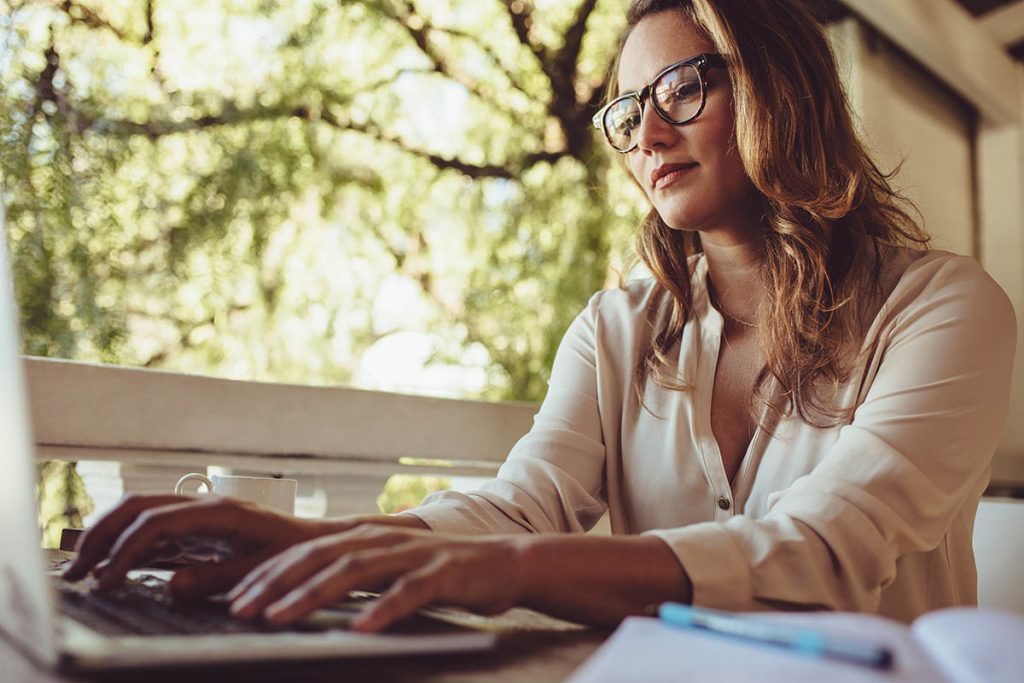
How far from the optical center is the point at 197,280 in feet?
8.57

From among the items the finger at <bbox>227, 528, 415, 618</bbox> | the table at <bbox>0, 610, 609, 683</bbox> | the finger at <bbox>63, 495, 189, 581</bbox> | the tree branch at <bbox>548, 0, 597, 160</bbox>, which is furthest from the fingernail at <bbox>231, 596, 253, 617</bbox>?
the tree branch at <bbox>548, 0, 597, 160</bbox>

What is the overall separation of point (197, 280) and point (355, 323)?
0.60 metres

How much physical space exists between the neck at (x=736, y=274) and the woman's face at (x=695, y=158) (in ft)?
0.25

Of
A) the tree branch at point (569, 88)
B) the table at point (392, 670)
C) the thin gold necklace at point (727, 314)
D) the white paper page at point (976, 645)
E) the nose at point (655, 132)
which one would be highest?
the tree branch at point (569, 88)

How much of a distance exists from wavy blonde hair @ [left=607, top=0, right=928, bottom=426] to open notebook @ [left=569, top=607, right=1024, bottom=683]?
0.78 meters

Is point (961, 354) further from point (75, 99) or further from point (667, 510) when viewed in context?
point (75, 99)

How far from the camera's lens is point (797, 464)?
1.37 meters

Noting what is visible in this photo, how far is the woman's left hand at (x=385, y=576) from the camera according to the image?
67 centimetres

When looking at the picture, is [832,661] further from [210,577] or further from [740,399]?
[740,399]

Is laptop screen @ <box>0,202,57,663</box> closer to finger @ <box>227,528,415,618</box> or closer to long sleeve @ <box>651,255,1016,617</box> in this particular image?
finger @ <box>227,528,415,618</box>

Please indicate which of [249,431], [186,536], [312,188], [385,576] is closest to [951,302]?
[385,576]

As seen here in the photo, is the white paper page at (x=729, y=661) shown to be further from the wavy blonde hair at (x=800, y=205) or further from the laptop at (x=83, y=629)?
the wavy blonde hair at (x=800, y=205)

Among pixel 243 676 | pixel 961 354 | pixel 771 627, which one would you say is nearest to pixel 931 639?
pixel 771 627

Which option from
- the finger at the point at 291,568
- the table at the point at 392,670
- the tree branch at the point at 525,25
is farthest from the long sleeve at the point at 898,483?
the tree branch at the point at 525,25
